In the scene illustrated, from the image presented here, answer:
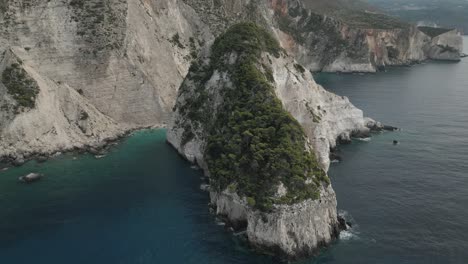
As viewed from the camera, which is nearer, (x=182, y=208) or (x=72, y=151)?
(x=182, y=208)

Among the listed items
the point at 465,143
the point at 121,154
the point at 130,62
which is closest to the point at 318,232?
the point at 121,154

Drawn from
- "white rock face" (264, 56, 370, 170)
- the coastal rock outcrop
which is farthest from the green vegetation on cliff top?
the coastal rock outcrop

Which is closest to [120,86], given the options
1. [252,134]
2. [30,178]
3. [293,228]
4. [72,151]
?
[72,151]

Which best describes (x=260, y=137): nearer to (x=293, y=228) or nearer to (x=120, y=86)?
(x=293, y=228)

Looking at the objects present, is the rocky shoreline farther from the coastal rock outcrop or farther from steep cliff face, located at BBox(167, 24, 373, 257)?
steep cliff face, located at BBox(167, 24, 373, 257)

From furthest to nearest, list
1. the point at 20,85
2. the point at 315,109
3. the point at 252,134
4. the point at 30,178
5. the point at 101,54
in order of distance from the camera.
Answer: the point at 101,54, the point at 315,109, the point at 20,85, the point at 30,178, the point at 252,134

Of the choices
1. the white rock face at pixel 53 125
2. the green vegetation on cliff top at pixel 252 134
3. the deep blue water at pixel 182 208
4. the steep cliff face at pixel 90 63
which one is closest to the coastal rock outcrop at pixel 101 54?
the steep cliff face at pixel 90 63
